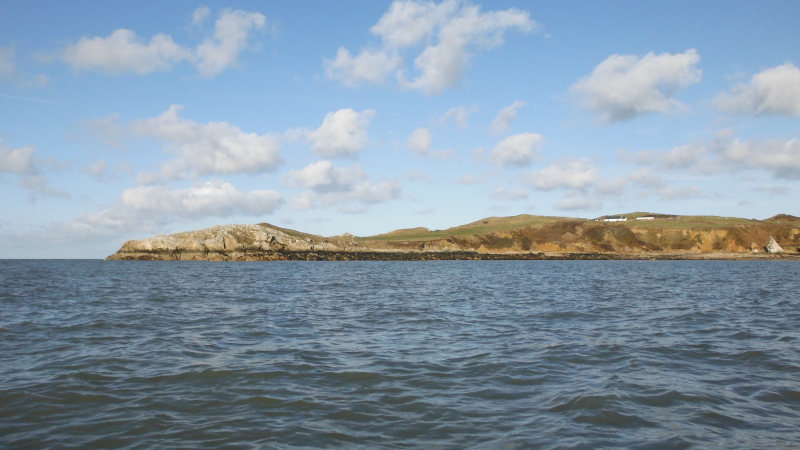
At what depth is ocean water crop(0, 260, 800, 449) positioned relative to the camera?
7.58 m

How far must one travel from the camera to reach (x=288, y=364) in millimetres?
11945

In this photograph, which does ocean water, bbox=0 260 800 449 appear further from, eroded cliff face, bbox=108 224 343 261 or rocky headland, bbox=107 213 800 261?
rocky headland, bbox=107 213 800 261

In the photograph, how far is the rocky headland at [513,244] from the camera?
Answer: 357 feet

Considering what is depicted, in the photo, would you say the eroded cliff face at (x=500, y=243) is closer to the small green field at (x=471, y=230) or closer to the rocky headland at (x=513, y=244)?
the rocky headland at (x=513, y=244)

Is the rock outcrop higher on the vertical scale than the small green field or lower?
lower

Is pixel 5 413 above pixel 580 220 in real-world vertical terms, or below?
below

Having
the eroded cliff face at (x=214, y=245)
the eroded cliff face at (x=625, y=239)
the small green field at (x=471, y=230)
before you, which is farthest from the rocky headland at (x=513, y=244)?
the small green field at (x=471, y=230)

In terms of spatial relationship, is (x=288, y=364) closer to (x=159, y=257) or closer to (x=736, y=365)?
(x=736, y=365)

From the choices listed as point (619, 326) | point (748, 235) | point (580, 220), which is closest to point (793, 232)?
point (748, 235)

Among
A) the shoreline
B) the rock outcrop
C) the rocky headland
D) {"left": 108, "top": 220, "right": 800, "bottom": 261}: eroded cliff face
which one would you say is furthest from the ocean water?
the rock outcrop

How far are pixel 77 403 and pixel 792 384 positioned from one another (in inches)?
545

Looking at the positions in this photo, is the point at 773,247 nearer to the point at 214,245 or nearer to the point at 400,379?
the point at 214,245

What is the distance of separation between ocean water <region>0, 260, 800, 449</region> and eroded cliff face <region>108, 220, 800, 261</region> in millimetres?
89078

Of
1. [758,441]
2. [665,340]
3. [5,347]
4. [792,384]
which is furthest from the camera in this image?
[665,340]
